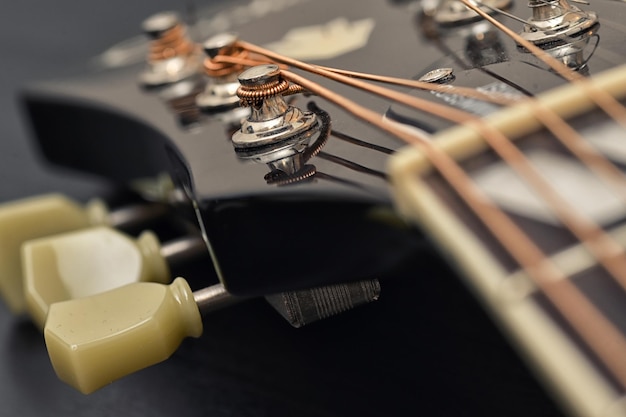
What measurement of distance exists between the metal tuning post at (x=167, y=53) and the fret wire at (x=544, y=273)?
591 millimetres

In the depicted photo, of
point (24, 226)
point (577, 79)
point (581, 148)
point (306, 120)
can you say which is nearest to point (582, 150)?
point (581, 148)

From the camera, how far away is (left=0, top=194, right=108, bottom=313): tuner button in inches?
38.5

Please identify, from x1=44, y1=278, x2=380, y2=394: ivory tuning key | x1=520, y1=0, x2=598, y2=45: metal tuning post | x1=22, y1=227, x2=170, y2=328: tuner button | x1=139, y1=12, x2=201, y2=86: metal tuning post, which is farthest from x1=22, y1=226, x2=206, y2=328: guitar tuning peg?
x1=520, y1=0, x2=598, y2=45: metal tuning post

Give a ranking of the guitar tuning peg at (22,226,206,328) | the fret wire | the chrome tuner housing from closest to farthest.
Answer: the fret wire
the chrome tuner housing
the guitar tuning peg at (22,226,206,328)

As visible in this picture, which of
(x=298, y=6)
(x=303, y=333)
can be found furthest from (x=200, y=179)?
(x=298, y=6)

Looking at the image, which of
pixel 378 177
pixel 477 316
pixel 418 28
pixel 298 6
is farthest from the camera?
pixel 298 6

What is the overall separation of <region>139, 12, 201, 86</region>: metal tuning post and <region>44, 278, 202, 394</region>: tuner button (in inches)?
15.5

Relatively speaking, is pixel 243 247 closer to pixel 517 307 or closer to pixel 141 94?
pixel 517 307

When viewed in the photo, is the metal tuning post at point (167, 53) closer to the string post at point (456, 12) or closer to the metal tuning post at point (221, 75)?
the metal tuning post at point (221, 75)

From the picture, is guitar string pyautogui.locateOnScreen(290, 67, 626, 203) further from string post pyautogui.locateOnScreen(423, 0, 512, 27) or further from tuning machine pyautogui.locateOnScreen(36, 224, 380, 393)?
string post pyautogui.locateOnScreen(423, 0, 512, 27)

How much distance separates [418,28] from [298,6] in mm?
272

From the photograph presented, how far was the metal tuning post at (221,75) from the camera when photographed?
0.88m

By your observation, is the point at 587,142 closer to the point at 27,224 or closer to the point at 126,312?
the point at 126,312

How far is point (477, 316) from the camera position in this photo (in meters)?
0.85
